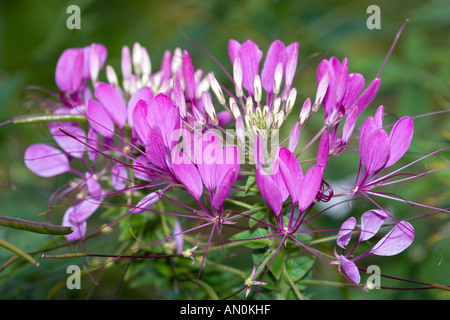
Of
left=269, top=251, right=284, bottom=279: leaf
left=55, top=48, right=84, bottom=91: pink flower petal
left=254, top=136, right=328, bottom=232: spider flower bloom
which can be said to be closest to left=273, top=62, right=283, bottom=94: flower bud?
left=254, top=136, right=328, bottom=232: spider flower bloom

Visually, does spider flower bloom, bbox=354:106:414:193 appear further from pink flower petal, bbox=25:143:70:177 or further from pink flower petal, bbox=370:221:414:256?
pink flower petal, bbox=25:143:70:177

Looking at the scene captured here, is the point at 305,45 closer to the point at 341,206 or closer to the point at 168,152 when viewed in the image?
the point at 341,206

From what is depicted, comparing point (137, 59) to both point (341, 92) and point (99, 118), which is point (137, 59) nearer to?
point (99, 118)

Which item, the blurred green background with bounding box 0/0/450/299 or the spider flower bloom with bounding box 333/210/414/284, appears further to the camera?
the blurred green background with bounding box 0/0/450/299

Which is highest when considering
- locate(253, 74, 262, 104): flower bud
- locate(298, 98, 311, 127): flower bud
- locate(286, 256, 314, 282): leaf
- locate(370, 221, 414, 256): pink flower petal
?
locate(253, 74, 262, 104): flower bud

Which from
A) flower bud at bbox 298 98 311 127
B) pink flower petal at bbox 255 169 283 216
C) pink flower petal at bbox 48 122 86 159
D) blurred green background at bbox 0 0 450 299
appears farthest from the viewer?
blurred green background at bbox 0 0 450 299

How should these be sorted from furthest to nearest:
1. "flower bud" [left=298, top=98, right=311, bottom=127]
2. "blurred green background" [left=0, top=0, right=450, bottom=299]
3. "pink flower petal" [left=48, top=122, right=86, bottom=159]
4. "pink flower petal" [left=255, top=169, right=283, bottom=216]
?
"blurred green background" [left=0, top=0, right=450, bottom=299] → "pink flower petal" [left=48, top=122, right=86, bottom=159] → "flower bud" [left=298, top=98, right=311, bottom=127] → "pink flower petal" [left=255, top=169, right=283, bottom=216]

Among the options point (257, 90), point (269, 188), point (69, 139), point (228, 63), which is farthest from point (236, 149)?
point (228, 63)

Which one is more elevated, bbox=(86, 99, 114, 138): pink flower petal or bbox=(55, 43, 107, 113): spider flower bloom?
bbox=(55, 43, 107, 113): spider flower bloom
